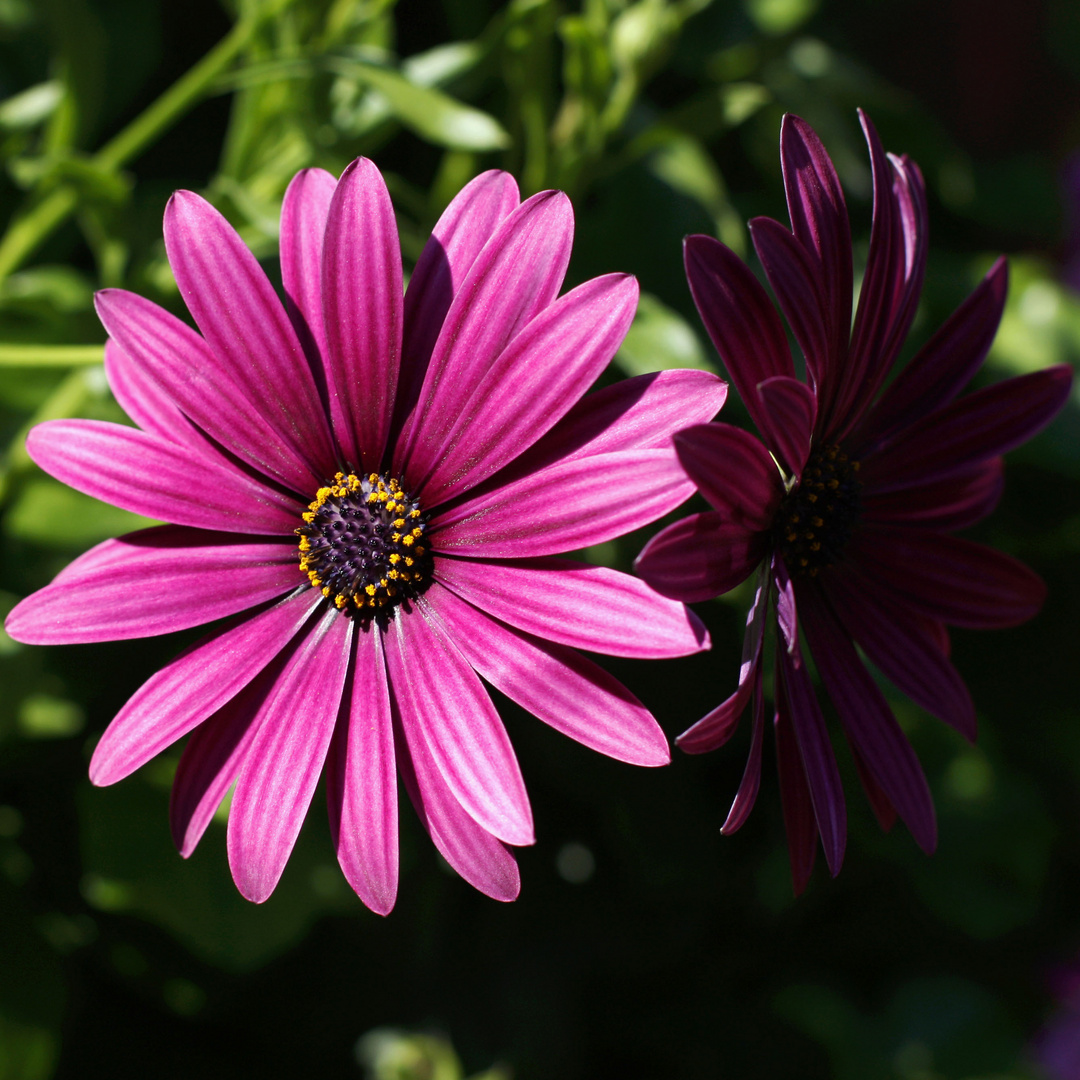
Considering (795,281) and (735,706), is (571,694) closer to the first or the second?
(735,706)

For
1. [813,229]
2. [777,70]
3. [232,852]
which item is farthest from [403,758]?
[777,70]

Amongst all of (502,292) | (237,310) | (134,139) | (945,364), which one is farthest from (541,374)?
(134,139)

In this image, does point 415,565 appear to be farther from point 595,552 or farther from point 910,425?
point 910,425

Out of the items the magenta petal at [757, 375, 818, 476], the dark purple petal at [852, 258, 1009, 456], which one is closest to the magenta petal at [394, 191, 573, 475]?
the magenta petal at [757, 375, 818, 476]

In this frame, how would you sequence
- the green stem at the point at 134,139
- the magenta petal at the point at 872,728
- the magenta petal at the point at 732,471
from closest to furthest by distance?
the magenta petal at the point at 732,471 < the magenta petal at the point at 872,728 < the green stem at the point at 134,139

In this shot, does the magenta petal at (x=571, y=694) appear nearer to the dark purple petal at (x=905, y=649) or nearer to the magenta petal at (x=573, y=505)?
the magenta petal at (x=573, y=505)

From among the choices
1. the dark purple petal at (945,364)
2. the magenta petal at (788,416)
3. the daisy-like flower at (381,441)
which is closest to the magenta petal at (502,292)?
the daisy-like flower at (381,441)
